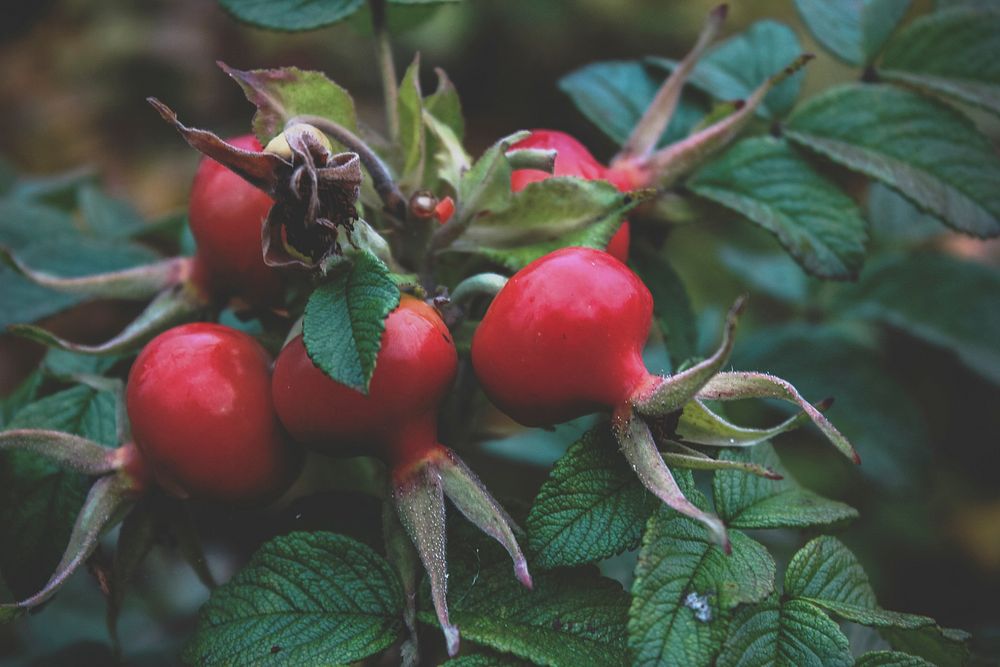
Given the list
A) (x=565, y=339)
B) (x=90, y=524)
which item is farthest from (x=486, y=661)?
(x=90, y=524)

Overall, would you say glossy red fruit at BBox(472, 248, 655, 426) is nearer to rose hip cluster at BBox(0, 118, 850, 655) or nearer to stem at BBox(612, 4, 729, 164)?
rose hip cluster at BBox(0, 118, 850, 655)

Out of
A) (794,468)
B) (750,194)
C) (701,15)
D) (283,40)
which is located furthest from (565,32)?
(750,194)

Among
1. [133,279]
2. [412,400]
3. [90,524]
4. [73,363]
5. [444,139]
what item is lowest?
[73,363]

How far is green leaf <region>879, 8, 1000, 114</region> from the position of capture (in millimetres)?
1479

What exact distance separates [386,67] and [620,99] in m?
0.43

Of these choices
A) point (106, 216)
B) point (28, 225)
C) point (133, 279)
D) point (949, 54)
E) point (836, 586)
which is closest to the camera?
point (836, 586)

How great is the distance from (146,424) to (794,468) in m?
2.21

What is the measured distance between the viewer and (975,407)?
2.63 meters

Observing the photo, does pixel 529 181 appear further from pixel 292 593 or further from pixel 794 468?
pixel 794 468

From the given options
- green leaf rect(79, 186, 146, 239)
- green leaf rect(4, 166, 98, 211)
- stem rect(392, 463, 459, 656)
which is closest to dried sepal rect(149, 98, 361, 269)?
stem rect(392, 463, 459, 656)

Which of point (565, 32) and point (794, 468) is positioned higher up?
point (565, 32)

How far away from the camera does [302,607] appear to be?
1.01 metres

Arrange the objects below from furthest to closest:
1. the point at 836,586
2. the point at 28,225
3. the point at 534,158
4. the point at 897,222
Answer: the point at 897,222
the point at 28,225
the point at 534,158
the point at 836,586

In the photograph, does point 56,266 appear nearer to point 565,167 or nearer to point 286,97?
point 286,97
